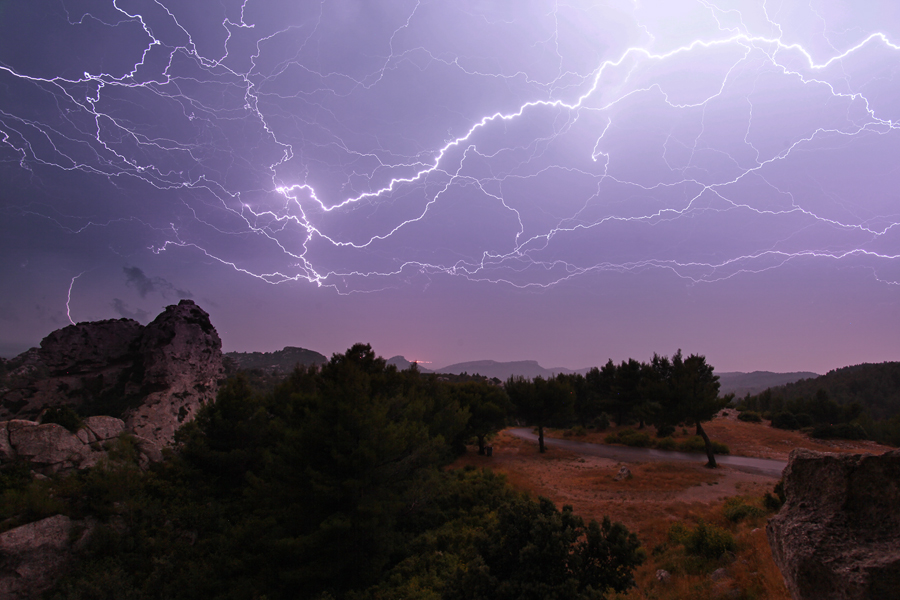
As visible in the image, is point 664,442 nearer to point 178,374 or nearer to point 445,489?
point 445,489

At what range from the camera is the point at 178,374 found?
95.1 ft

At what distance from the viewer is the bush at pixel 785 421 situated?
34688 mm

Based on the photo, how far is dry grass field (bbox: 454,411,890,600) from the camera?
24.2 ft

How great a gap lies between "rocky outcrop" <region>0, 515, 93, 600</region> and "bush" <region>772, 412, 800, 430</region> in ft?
181

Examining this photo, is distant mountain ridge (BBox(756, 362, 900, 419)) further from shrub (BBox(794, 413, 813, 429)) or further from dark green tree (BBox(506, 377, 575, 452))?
dark green tree (BBox(506, 377, 575, 452))

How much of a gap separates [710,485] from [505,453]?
18107 mm

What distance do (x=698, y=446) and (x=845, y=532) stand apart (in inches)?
1231

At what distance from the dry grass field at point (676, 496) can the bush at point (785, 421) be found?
1.85m

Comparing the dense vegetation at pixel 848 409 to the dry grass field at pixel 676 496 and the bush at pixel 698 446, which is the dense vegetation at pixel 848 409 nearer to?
the dry grass field at pixel 676 496

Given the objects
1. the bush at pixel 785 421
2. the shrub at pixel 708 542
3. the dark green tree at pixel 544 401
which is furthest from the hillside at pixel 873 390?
the shrub at pixel 708 542

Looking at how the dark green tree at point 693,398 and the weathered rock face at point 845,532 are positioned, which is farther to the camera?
the dark green tree at point 693,398

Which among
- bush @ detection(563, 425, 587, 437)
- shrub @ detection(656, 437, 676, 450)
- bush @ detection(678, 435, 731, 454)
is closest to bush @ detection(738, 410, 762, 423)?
bush @ detection(678, 435, 731, 454)

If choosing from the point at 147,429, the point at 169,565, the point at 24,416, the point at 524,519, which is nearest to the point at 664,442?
the point at 524,519

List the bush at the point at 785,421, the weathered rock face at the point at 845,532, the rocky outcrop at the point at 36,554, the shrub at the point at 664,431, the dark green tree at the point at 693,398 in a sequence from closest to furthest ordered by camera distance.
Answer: the weathered rock face at the point at 845,532 → the rocky outcrop at the point at 36,554 → the dark green tree at the point at 693,398 → the shrub at the point at 664,431 → the bush at the point at 785,421
